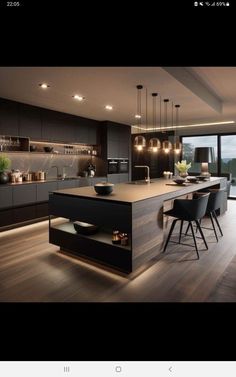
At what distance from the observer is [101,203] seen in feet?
8.32

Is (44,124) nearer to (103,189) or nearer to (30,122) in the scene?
(30,122)

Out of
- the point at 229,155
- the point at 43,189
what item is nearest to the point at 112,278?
the point at 43,189

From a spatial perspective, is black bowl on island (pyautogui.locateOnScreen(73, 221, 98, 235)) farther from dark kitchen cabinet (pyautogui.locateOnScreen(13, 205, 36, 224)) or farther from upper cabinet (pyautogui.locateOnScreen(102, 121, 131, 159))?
upper cabinet (pyautogui.locateOnScreen(102, 121, 131, 159))

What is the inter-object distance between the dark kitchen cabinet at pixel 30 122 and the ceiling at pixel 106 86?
17cm

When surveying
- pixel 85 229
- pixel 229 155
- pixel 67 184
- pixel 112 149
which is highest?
pixel 112 149

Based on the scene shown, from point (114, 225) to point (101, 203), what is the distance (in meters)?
0.27

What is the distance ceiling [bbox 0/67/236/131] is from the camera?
2832 millimetres

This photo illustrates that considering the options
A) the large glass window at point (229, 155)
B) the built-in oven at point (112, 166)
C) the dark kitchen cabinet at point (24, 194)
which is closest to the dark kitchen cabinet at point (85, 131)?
the built-in oven at point (112, 166)

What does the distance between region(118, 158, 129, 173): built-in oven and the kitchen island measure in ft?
13.2
